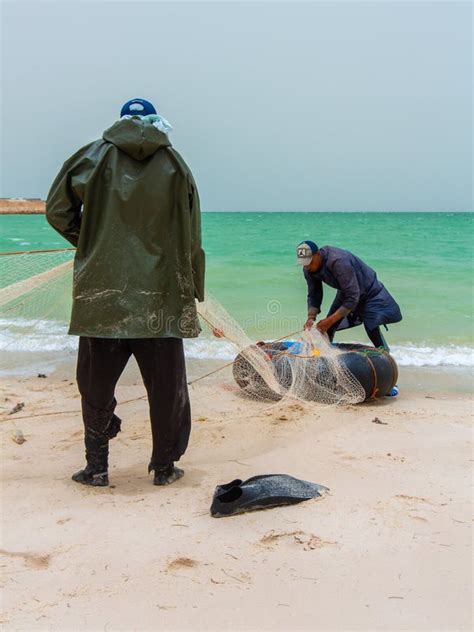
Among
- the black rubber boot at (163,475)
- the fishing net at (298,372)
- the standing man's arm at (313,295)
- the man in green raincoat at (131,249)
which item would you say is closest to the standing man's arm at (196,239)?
the man in green raincoat at (131,249)

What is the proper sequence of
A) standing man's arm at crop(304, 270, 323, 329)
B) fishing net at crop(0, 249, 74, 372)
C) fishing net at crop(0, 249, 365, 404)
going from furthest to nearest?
standing man's arm at crop(304, 270, 323, 329)
fishing net at crop(0, 249, 365, 404)
fishing net at crop(0, 249, 74, 372)

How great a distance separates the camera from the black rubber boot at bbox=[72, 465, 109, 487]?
3.09 m

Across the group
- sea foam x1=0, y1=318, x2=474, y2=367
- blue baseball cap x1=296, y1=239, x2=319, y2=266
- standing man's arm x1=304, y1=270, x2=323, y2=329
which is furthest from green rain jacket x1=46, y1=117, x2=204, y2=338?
sea foam x1=0, y1=318, x2=474, y2=367

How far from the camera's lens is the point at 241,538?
2484mm

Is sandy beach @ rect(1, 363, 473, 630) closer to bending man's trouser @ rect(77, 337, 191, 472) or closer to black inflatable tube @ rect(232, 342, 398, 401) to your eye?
bending man's trouser @ rect(77, 337, 191, 472)

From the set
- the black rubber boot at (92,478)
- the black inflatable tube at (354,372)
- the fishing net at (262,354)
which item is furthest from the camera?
the black inflatable tube at (354,372)

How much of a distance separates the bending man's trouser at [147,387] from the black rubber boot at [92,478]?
0.08 ft

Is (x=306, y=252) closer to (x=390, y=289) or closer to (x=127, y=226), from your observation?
(x=127, y=226)

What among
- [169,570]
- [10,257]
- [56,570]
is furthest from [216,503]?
[10,257]

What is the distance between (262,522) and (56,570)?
0.87 meters

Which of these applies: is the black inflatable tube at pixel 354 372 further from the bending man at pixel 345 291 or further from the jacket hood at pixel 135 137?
the jacket hood at pixel 135 137

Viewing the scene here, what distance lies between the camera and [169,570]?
2.24 meters

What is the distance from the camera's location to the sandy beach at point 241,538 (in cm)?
202

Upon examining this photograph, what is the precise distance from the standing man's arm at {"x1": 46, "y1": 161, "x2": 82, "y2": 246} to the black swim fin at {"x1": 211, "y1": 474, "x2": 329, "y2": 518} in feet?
4.86
